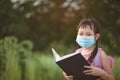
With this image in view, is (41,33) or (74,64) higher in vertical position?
(41,33)

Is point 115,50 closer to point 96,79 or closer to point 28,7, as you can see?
point 28,7

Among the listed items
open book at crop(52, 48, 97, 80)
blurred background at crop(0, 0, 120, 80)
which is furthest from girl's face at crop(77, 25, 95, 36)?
blurred background at crop(0, 0, 120, 80)

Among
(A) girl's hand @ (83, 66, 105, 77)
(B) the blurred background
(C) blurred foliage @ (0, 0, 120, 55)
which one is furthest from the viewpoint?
(C) blurred foliage @ (0, 0, 120, 55)

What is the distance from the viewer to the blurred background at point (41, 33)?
6770 mm

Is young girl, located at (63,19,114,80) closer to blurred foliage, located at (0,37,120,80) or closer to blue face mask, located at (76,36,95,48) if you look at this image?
blue face mask, located at (76,36,95,48)

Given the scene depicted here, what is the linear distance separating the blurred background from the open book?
2.43 metres

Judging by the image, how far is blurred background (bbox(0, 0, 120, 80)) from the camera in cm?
677

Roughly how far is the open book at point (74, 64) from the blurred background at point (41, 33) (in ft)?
7.97

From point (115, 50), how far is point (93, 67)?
596 cm

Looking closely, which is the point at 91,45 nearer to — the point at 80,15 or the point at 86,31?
the point at 86,31

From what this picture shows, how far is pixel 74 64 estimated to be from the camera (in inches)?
158

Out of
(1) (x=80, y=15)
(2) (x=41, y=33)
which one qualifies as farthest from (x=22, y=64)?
(2) (x=41, y=33)

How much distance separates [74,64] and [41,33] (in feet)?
38.2

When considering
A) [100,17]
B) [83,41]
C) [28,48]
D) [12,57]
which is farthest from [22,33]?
[83,41]
